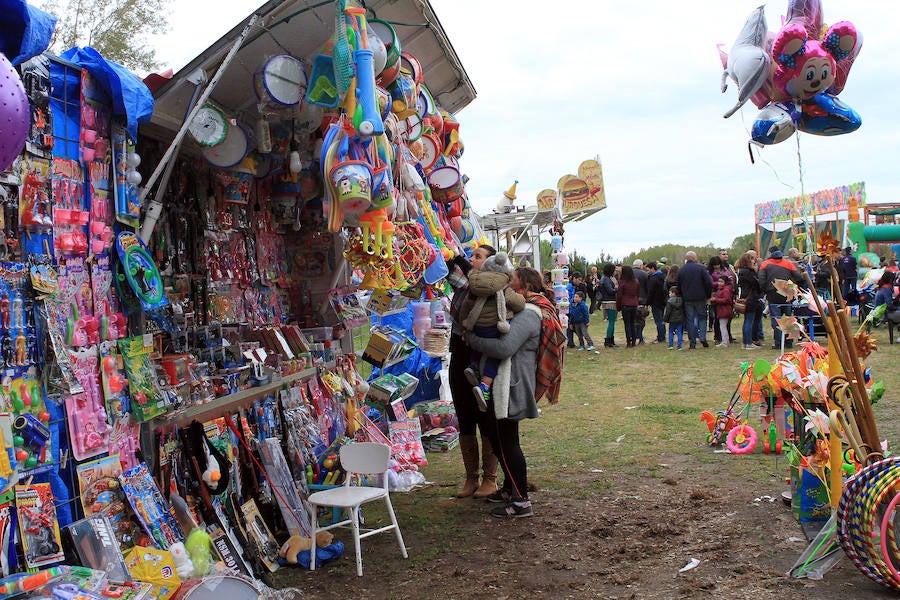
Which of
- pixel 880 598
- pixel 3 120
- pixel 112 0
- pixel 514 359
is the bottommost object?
pixel 880 598

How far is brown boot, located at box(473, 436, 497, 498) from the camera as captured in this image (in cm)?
499

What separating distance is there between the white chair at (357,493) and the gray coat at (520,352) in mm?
782

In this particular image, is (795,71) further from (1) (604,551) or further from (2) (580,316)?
(2) (580,316)

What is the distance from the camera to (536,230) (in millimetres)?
14188

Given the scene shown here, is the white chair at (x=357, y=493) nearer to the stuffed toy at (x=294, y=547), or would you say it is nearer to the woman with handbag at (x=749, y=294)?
the stuffed toy at (x=294, y=547)

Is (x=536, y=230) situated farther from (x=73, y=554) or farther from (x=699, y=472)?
(x=73, y=554)

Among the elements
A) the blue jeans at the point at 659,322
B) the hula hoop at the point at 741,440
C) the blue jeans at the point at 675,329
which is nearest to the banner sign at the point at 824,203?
the blue jeans at the point at 659,322

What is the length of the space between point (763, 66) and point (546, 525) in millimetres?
2767

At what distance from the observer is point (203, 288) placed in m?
4.38

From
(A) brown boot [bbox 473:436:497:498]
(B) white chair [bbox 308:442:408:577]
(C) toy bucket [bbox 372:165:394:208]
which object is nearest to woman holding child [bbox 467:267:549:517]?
(A) brown boot [bbox 473:436:497:498]

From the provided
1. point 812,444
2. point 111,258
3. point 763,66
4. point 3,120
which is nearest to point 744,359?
point 812,444

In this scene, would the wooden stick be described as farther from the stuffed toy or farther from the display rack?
the display rack

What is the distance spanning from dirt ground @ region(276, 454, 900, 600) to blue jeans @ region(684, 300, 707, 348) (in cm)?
736

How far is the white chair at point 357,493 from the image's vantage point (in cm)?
373
